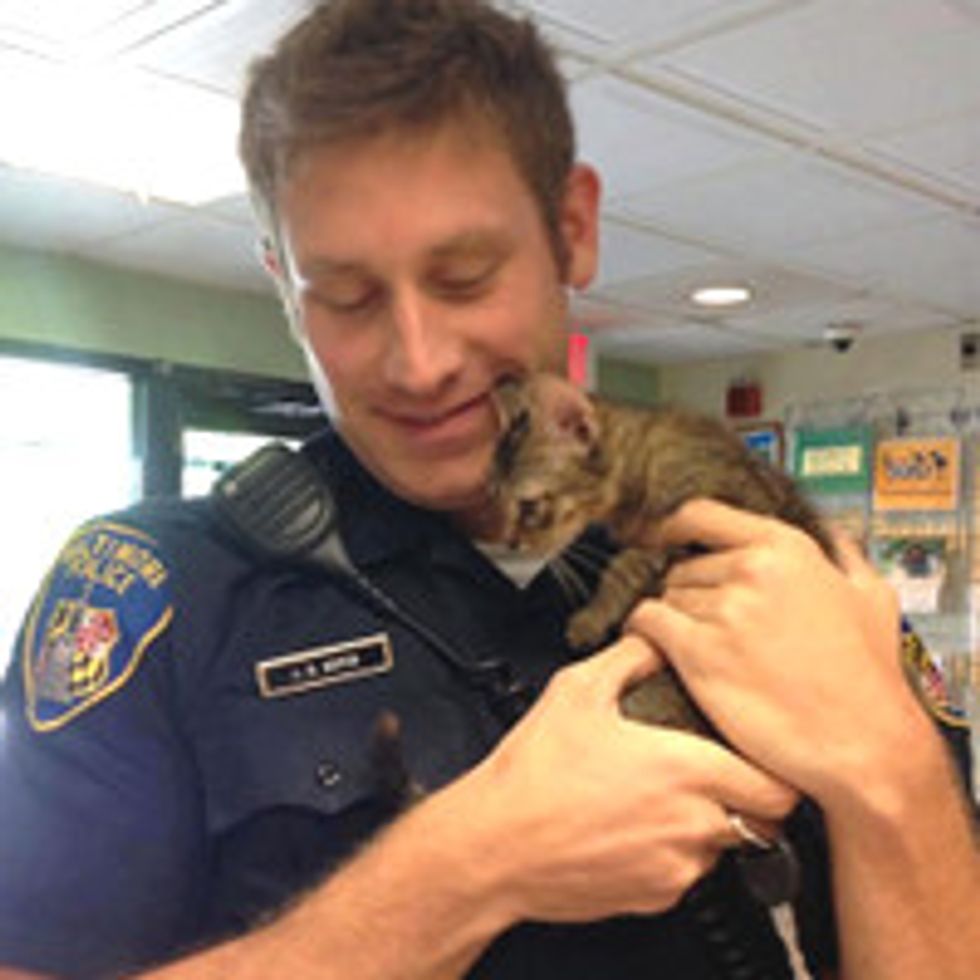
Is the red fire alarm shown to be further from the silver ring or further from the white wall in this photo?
the silver ring

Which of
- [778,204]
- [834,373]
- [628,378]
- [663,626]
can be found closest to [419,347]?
[663,626]

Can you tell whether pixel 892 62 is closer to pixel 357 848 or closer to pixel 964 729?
pixel 964 729

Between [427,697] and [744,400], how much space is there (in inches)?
210

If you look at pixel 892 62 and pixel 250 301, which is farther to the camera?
pixel 250 301

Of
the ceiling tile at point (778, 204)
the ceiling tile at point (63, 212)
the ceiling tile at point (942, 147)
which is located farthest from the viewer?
the ceiling tile at point (63, 212)

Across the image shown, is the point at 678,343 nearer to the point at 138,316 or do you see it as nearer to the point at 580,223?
the point at 138,316

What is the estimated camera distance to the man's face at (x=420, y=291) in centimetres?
102

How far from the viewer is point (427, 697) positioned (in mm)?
1036

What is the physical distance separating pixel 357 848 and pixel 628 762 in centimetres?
25

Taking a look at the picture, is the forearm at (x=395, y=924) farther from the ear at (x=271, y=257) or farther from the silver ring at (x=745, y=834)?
the ear at (x=271, y=257)

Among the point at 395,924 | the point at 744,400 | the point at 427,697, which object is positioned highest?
the point at 744,400

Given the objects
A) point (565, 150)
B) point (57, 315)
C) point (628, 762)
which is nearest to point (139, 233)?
point (57, 315)

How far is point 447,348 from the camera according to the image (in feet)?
3.43

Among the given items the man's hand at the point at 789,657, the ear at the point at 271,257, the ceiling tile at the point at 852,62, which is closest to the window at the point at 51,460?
the ceiling tile at the point at 852,62
